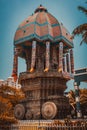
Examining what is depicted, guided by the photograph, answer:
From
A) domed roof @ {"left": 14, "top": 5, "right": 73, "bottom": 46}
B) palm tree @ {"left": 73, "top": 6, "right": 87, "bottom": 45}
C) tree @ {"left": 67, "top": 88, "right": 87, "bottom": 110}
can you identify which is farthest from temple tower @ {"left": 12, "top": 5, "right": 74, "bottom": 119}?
palm tree @ {"left": 73, "top": 6, "right": 87, "bottom": 45}

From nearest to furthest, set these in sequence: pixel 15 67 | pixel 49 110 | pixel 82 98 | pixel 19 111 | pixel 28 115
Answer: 1. pixel 82 98
2. pixel 49 110
3. pixel 28 115
4. pixel 19 111
5. pixel 15 67

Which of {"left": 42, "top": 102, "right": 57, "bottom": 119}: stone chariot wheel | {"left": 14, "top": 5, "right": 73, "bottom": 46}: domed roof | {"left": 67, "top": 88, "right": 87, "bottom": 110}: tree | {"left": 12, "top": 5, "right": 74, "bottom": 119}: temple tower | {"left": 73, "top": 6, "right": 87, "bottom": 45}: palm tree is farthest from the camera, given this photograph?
{"left": 14, "top": 5, "right": 73, "bottom": 46}: domed roof

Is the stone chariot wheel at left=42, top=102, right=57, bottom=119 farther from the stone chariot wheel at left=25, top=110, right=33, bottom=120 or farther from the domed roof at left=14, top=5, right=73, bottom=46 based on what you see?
the domed roof at left=14, top=5, right=73, bottom=46

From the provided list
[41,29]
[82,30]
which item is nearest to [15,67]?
[41,29]

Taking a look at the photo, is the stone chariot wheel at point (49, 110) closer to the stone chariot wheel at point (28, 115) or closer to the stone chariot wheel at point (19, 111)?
the stone chariot wheel at point (28, 115)

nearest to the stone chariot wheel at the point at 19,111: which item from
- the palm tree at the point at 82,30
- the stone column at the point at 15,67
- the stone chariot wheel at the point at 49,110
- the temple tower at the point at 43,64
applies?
the temple tower at the point at 43,64

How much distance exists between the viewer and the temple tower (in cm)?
3812

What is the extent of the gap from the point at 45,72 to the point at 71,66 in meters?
9.22

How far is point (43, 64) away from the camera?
147ft

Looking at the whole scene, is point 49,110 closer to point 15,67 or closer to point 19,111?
point 19,111

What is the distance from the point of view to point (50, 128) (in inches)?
818

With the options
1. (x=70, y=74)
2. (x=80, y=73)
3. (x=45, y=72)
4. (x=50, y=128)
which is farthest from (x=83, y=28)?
(x=70, y=74)

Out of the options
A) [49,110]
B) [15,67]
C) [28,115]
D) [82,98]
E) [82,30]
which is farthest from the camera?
[15,67]

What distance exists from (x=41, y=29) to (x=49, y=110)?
16.4 meters
